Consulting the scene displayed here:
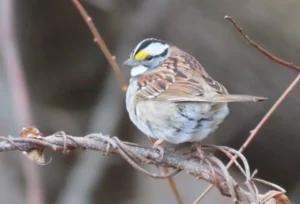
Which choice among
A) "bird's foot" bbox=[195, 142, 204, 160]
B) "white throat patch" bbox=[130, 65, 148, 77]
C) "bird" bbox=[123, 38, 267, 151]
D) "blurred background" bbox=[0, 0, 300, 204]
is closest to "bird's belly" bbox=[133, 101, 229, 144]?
"bird" bbox=[123, 38, 267, 151]

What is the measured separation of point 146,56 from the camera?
275 cm

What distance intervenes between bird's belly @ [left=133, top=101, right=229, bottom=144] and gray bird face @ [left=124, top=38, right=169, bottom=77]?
0.97 ft

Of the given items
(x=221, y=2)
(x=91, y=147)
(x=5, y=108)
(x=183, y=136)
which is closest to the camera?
(x=91, y=147)

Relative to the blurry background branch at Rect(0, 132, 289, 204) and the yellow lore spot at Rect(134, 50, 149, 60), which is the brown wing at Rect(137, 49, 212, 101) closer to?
the yellow lore spot at Rect(134, 50, 149, 60)

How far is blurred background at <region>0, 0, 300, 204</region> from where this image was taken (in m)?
3.70

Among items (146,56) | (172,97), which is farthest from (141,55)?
(172,97)

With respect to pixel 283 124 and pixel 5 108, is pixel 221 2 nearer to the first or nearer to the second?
pixel 283 124

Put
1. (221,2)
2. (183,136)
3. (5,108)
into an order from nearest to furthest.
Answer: (183,136), (5,108), (221,2)

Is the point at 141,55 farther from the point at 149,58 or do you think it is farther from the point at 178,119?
the point at 178,119

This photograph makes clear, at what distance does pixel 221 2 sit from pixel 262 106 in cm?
64

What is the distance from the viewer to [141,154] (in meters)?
1.97

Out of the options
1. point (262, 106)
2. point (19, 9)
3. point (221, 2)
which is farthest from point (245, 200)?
point (19, 9)

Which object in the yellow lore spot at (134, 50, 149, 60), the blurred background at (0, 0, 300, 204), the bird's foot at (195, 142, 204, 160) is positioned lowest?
the blurred background at (0, 0, 300, 204)

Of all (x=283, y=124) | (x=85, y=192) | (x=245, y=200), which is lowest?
(x=85, y=192)
